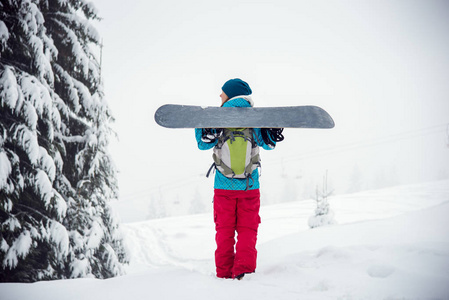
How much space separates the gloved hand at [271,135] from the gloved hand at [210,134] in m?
0.57

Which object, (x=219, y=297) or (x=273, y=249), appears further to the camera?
(x=273, y=249)

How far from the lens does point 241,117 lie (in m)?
3.10

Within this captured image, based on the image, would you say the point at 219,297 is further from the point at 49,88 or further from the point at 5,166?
the point at 49,88

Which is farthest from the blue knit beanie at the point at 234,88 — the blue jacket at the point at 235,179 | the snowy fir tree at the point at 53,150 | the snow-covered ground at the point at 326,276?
the snowy fir tree at the point at 53,150

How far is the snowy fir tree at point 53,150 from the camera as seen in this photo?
430cm

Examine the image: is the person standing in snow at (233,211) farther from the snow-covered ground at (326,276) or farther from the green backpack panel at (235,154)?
the snow-covered ground at (326,276)

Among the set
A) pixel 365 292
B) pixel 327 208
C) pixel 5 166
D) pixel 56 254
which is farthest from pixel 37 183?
pixel 327 208

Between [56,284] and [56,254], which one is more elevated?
[56,284]

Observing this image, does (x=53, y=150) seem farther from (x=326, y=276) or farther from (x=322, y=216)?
(x=322, y=216)

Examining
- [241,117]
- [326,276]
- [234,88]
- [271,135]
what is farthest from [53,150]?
[326,276]

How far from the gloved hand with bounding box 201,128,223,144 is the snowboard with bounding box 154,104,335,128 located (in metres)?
0.11

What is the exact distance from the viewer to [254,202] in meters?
3.14

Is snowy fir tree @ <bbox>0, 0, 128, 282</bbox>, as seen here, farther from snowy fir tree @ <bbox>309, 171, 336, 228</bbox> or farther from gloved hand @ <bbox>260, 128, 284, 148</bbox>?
snowy fir tree @ <bbox>309, 171, 336, 228</bbox>

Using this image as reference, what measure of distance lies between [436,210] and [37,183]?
7709 millimetres
